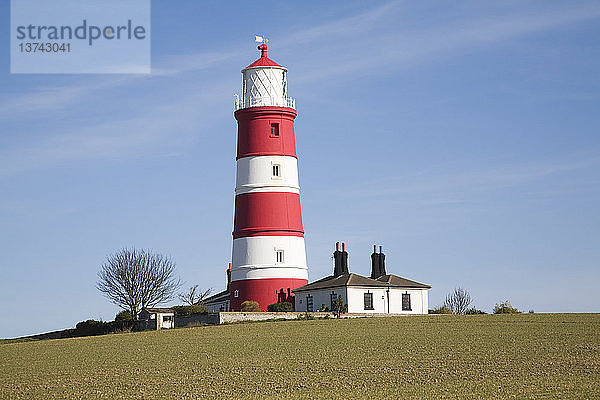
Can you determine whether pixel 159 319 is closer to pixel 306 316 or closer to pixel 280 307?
pixel 280 307

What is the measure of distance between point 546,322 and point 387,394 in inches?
986

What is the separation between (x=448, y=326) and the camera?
42.2m

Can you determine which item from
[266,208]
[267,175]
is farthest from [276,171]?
[266,208]

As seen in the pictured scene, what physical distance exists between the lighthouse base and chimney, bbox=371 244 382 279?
20.7ft

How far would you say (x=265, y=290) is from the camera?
5331cm

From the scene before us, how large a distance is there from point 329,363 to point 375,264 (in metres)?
30.9

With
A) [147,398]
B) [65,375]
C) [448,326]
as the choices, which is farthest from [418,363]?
[448,326]

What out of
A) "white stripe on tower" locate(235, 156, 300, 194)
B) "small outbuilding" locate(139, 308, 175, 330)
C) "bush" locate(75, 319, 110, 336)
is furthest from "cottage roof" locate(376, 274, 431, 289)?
"bush" locate(75, 319, 110, 336)

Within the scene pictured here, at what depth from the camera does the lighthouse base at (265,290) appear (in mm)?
53250

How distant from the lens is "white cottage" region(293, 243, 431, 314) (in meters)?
53.1

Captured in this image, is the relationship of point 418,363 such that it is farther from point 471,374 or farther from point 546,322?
point 546,322

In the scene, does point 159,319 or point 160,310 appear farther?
point 160,310

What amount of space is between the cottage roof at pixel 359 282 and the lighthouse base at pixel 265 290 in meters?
0.56

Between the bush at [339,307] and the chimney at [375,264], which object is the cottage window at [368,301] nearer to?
the bush at [339,307]
